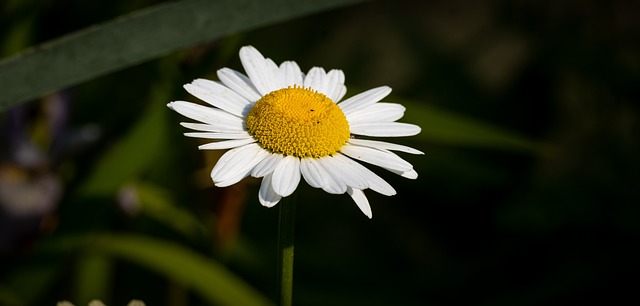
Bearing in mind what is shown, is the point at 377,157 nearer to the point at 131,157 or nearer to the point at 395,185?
the point at 131,157

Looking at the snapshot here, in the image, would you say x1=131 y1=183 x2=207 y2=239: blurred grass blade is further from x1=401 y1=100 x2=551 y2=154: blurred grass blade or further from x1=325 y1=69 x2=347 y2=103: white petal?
x1=325 y1=69 x2=347 y2=103: white petal

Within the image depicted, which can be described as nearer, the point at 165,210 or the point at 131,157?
the point at 131,157

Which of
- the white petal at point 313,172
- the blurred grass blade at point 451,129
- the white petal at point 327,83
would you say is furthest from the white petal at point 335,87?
the blurred grass blade at point 451,129

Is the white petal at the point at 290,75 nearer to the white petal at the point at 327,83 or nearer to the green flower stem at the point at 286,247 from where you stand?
the white petal at the point at 327,83

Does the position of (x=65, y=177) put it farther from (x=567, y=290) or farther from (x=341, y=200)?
(x=567, y=290)

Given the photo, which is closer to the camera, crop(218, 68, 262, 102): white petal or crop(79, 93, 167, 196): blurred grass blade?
crop(218, 68, 262, 102): white petal

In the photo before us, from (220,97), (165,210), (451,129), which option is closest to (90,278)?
(165,210)

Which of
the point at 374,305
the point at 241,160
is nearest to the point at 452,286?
the point at 374,305

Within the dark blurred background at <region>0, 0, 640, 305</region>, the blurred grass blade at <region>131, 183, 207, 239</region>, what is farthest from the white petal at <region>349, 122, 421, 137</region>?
the blurred grass blade at <region>131, 183, 207, 239</region>
